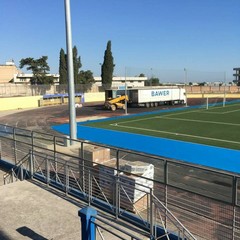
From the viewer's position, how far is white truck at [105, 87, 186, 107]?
51025mm

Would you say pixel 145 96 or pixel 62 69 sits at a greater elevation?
pixel 62 69

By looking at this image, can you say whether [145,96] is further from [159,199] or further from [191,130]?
[159,199]

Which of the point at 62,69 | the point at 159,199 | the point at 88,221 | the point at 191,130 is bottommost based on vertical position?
the point at 191,130

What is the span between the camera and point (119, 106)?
48344mm

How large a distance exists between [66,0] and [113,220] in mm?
13007

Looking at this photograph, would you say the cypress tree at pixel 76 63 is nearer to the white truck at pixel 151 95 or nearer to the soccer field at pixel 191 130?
the white truck at pixel 151 95

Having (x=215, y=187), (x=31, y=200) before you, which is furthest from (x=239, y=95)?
(x=31, y=200)

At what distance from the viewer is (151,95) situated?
5284cm

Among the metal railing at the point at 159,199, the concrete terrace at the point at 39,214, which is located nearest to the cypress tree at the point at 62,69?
the metal railing at the point at 159,199

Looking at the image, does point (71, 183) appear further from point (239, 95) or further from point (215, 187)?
point (239, 95)

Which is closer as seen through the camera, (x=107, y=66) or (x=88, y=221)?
(x=88, y=221)

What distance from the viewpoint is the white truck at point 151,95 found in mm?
51025

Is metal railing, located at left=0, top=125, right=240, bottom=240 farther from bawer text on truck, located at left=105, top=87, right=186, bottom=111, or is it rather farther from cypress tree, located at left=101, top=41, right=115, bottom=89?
cypress tree, located at left=101, top=41, right=115, bottom=89

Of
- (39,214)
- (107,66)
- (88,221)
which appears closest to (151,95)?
(107,66)
